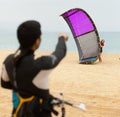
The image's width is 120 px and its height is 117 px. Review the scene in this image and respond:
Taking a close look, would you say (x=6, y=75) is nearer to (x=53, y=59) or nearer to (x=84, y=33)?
(x=53, y=59)

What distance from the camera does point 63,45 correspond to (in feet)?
9.70

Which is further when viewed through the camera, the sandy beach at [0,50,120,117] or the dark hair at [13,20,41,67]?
the sandy beach at [0,50,120,117]

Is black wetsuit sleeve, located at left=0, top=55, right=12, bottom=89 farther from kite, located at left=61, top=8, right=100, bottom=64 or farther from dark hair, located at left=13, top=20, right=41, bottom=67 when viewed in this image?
kite, located at left=61, top=8, right=100, bottom=64

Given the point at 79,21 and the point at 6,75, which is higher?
the point at 6,75

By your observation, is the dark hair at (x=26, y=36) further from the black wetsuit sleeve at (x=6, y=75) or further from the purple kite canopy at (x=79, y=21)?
the purple kite canopy at (x=79, y=21)

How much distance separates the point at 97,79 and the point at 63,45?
8864 millimetres

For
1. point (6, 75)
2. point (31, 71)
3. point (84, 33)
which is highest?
point (31, 71)

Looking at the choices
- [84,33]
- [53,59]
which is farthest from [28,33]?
[84,33]

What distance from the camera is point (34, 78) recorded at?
2.82 metres

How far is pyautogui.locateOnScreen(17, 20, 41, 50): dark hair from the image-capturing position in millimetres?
2795

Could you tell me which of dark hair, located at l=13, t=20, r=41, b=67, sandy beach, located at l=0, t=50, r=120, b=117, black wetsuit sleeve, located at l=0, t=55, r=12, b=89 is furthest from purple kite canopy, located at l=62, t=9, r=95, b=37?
dark hair, located at l=13, t=20, r=41, b=67

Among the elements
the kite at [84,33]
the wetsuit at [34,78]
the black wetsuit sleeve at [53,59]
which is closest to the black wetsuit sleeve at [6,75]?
the wetsuit at [34,78]

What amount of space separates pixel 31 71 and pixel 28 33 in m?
0.30

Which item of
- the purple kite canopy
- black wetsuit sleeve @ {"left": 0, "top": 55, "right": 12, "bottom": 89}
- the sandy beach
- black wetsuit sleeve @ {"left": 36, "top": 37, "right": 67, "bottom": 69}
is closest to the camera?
black wetsuit sleeve @ {"left": 36, "top": 37, "right": 67, "bottom": 69}
